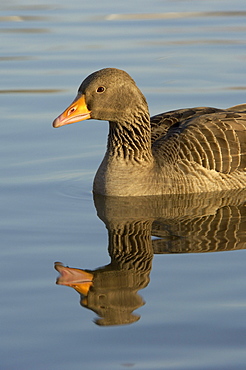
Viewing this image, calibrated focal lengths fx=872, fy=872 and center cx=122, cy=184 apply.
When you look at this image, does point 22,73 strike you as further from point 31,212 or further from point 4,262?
point 4,262

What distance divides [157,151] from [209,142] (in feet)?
2.54

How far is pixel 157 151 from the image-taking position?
12359 millimetres

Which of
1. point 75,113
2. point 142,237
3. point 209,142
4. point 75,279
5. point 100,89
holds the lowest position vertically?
point 75,279

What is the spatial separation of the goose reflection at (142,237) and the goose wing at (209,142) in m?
0.47

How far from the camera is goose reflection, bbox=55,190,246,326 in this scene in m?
8.16

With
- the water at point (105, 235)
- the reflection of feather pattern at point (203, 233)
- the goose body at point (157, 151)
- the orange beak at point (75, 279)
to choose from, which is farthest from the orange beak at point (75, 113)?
the orange beak at point (75, 279)

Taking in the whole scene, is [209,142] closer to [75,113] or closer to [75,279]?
[75,113]

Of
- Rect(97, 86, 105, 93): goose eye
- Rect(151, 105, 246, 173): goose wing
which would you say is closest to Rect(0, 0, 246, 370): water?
Rect(151, 105, 246, 173): goose wing

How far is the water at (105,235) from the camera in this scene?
7.21m

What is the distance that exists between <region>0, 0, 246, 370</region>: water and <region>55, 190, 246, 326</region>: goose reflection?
21 mm

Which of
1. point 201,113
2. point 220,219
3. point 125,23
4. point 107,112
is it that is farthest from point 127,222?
point 125,23

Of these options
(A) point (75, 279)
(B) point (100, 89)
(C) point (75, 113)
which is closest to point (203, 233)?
(A) point (75, 279)

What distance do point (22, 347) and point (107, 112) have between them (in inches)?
205

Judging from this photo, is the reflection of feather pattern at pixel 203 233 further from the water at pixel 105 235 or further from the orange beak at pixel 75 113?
the orange beak at pixel 75 113
